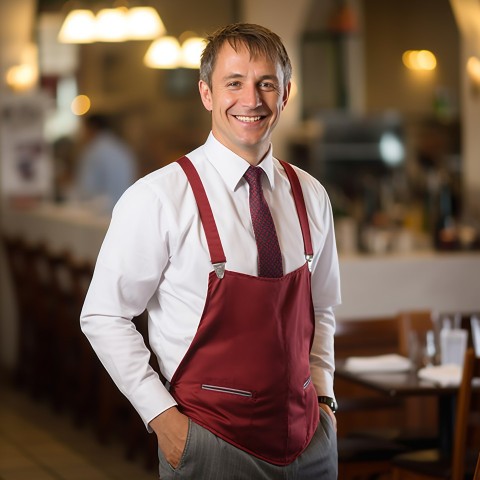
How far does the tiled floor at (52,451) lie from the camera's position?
15.6 feet

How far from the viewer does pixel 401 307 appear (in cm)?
490

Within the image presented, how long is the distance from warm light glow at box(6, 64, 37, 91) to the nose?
19.4 feet

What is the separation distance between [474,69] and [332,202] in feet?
4.44

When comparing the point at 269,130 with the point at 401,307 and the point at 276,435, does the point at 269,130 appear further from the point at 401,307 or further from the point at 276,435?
the point at 401,307

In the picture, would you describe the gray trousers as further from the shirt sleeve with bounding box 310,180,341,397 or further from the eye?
the eye

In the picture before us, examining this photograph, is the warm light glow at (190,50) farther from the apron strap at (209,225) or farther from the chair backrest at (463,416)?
the apron strap at (209,225)

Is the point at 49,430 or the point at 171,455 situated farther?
the point at 49,430

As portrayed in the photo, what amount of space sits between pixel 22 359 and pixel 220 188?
5.17 m

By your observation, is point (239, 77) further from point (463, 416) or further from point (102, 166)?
point (102, 166)

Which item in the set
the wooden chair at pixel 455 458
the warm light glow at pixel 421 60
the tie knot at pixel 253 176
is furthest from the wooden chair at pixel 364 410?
the warm light glow at pixel 421 60

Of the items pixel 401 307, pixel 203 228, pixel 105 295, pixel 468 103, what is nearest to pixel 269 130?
pixel 203 228

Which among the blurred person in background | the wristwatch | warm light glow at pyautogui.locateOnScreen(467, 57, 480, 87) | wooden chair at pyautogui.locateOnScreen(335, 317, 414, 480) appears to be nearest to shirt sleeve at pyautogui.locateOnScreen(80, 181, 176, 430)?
the wristwatch

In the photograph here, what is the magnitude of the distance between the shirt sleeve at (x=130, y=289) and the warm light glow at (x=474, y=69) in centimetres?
459

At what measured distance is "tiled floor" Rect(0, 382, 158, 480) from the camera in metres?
4.74
